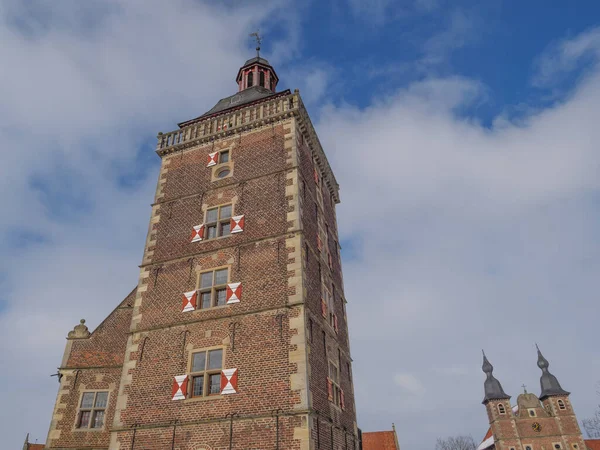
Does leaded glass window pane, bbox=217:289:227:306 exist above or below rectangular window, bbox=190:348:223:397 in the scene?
above

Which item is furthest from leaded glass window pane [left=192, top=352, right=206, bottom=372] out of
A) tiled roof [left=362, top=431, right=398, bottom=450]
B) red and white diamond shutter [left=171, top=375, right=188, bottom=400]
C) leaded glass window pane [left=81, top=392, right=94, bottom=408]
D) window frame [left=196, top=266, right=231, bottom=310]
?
tiled roof [left=362, top=431, right=398, bottom=450]

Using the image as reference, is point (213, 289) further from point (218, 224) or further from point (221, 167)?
point (221, 167)

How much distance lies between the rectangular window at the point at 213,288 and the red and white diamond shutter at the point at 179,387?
7.25 feet

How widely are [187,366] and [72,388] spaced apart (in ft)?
15.8

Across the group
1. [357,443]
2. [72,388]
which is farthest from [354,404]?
[72,388]

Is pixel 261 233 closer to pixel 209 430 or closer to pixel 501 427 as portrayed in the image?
pixel 209 430

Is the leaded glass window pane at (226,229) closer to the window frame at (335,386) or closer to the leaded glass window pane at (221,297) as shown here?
the leaded glass window pane at (221,297)

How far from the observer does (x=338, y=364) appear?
15586mm

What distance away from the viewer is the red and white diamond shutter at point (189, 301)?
14.3 m


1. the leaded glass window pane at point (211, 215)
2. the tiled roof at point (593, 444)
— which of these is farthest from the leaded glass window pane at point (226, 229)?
the tiled roof at point (593, 444)

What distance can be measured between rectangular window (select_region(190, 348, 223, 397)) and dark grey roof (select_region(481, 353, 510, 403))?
5346 centimetres

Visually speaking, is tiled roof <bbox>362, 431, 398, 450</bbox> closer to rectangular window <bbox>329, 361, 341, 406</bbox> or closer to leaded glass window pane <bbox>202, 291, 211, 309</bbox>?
rectangular window <bbox>329, 361, 341, 406</bbox>

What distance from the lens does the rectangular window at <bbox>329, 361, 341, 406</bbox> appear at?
14.4 m

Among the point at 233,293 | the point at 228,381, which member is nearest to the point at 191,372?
the point at 228,381
